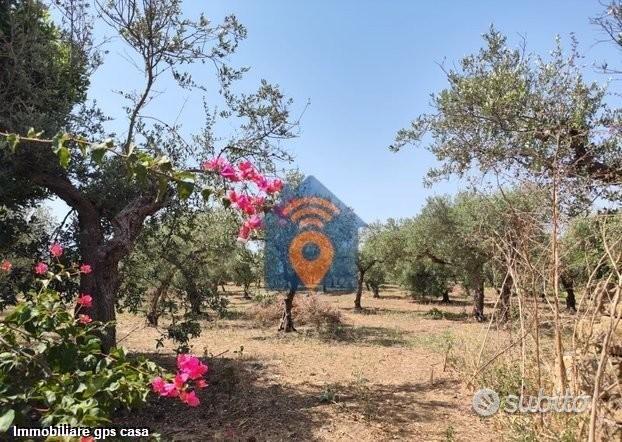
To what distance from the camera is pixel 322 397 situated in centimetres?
720

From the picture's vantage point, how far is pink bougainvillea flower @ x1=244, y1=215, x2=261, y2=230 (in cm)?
258

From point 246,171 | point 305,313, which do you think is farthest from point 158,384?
point 305,313

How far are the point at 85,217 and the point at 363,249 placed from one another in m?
23.6

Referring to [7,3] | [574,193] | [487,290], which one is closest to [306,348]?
[574,193]

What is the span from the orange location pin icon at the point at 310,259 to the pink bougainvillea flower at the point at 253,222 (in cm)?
1607

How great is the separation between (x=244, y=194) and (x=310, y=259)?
71.5 feet

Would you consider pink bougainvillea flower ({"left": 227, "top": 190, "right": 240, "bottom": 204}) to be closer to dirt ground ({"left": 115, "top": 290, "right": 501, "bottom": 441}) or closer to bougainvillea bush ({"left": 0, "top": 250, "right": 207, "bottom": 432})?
bougainvillea bush ({"left": 0, "top": 250, "right": 207, "bottom": 432})

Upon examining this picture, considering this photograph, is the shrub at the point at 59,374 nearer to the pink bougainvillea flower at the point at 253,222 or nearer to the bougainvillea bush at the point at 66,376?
the bougainvillea bush at the point at 66,376

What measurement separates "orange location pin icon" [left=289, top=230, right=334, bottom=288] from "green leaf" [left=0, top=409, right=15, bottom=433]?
16893 mm

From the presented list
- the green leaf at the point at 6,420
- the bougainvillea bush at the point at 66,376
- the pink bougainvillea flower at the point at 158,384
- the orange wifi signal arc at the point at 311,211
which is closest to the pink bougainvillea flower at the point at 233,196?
the bougainvillea bush at the point at 66,376

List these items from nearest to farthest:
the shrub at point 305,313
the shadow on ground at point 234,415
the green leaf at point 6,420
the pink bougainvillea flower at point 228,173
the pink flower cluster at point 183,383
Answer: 1. the green leaf at point 6,420
2. the pink flower cluster at point 183,383
3. the pink bougainvillea flower at point 228,173
4. the shadow on ground at point 234,415
5. the shrub at point 305,313

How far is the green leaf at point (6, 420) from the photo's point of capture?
67.3 inches

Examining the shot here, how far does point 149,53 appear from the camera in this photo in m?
6.82

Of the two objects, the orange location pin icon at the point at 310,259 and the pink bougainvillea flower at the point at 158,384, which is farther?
the orange location pin icon at the point at 310,259
